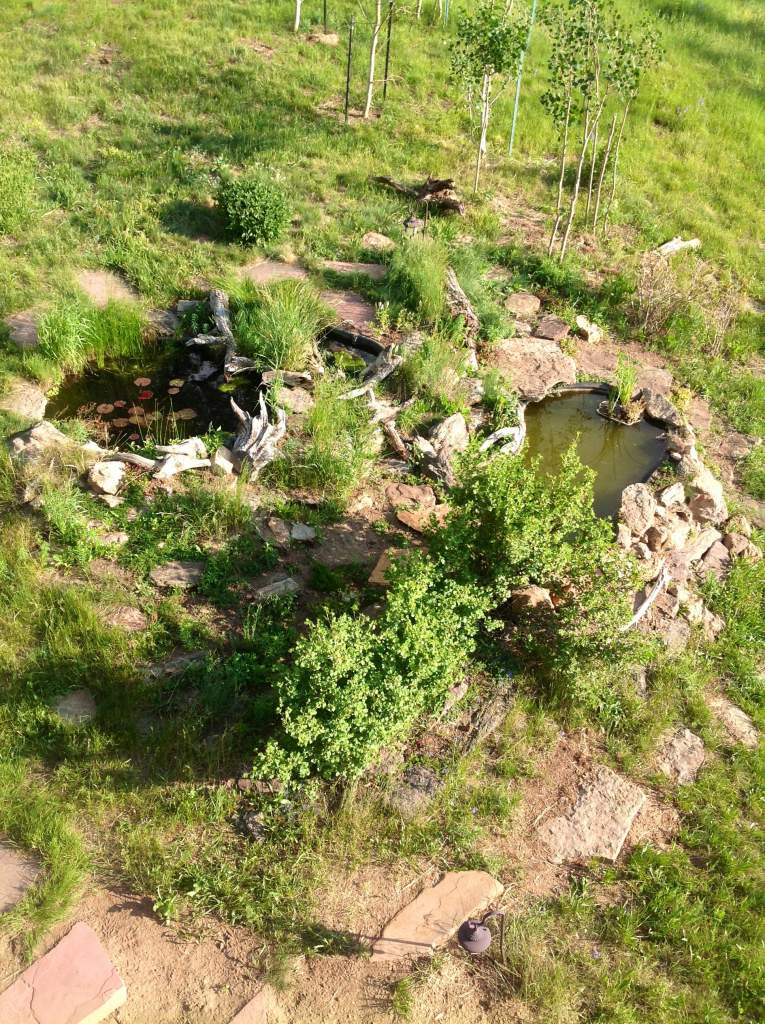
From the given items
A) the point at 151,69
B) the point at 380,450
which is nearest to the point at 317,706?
the point at 380,450

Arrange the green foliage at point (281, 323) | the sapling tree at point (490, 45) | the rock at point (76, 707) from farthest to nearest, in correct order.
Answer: the sapling tree at point (490, 45), the green foliage at point (281, 323), the rock at point (76, 707)

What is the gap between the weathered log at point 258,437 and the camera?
5758 mm

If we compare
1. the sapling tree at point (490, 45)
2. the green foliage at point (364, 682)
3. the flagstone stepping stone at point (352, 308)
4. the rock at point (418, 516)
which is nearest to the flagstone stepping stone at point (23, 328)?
the flagstone stepping stone at point (352, 308)

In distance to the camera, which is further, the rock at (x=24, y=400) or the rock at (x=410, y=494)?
the rock at (x=24, y=400)

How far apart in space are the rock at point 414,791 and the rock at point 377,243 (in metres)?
6.28

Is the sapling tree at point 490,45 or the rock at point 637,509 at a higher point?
the sapling tree at point 490,45

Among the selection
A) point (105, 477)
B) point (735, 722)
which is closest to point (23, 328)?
point (105, 477)

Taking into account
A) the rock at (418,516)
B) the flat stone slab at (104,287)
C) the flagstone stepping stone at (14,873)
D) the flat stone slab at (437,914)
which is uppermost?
the flat stone slab at (104,287)

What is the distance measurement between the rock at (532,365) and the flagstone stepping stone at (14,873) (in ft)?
17.5

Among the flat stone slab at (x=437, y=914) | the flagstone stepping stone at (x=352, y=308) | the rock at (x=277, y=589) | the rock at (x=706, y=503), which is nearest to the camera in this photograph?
the flat stone slab at (x=437, y=914)

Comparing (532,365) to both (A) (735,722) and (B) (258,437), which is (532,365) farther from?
(A) (735,722)

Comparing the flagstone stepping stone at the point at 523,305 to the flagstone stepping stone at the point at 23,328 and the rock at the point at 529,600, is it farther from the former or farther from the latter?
the flagstone stepping stone at the point at 23,328

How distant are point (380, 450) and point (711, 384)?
3.94 meters

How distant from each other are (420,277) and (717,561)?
3.86 m
